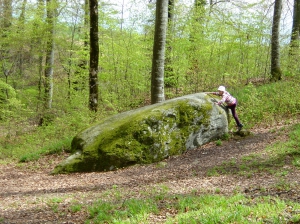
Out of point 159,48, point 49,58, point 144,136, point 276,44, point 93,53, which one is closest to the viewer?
point 144,136

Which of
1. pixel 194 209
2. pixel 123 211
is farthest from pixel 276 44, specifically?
pixel 123 211

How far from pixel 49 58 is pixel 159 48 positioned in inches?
287

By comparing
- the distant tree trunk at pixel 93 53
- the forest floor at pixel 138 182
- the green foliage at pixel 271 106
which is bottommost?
the forest floor at pixel 138 182

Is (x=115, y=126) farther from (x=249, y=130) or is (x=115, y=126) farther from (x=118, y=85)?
(x=118, y=85)

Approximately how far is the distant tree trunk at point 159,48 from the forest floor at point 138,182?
2.60 meters

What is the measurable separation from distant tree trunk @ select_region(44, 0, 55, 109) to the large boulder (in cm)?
689

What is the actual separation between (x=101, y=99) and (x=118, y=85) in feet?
4.23

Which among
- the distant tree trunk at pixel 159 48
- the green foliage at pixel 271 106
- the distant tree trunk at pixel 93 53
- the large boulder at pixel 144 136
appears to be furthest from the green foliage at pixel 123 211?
the green foliage at pixel 271 106

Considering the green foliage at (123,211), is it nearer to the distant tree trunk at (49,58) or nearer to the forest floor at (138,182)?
the forest floor at (138,182)

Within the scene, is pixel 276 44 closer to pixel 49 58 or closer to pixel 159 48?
pixel 159 48

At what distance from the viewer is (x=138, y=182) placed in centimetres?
642

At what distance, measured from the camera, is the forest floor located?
16.1ft

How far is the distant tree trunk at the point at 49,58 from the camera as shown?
13.8 meters

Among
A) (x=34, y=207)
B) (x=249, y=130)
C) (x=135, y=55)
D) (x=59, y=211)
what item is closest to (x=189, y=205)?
(x=59, y=211)
